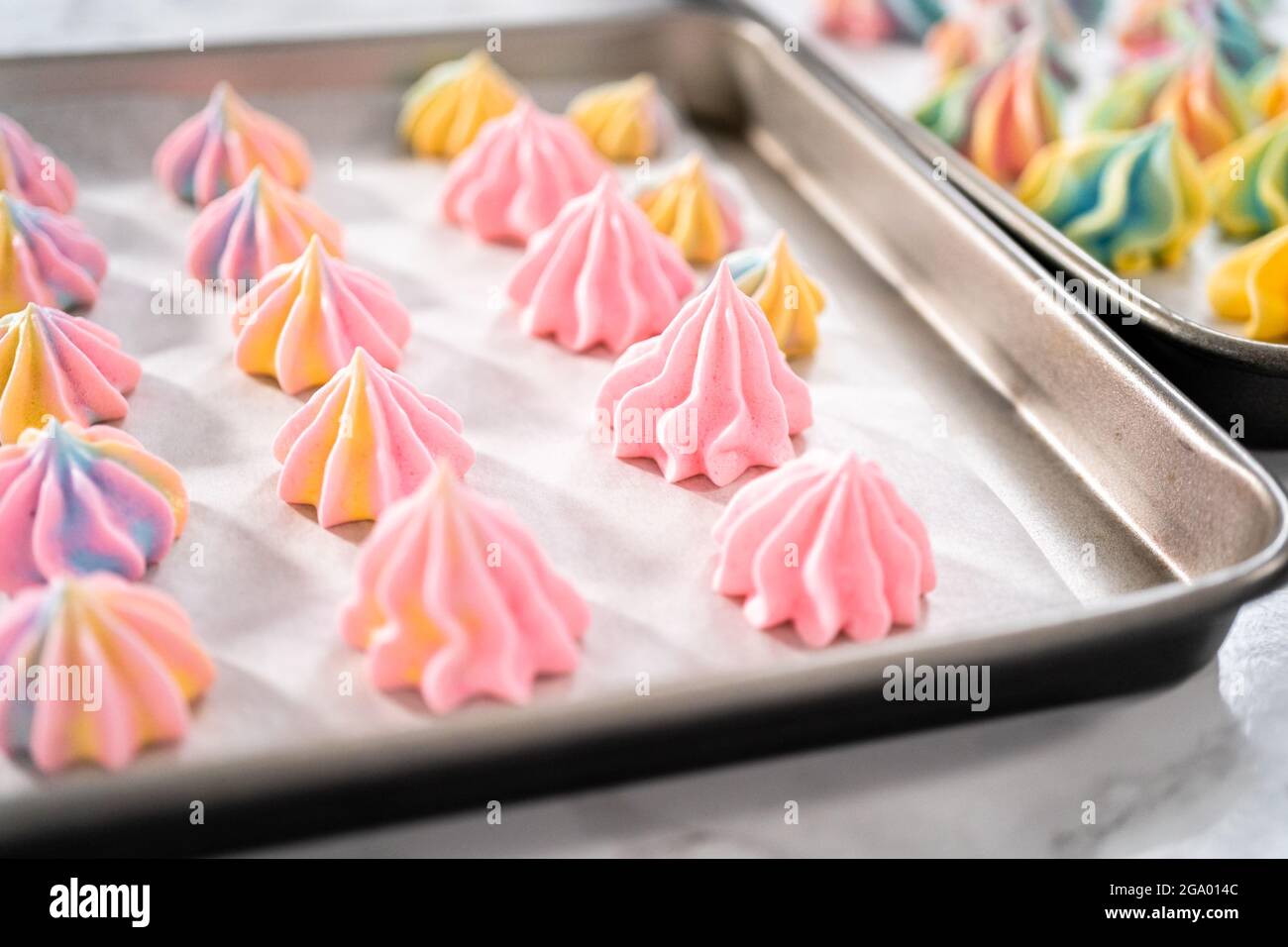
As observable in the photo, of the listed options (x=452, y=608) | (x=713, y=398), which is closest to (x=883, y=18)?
(x=713, y=398)

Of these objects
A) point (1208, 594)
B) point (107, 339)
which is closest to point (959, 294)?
point (1208, 594)

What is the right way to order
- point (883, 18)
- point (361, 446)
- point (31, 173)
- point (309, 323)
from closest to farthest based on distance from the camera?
point (361, 446)
point (309, 323)
point (31, 173)
point (883, 18)

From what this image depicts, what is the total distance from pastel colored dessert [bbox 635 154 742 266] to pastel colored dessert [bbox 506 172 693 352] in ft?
0.49

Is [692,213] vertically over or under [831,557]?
over

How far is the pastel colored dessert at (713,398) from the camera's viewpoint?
1806 mm

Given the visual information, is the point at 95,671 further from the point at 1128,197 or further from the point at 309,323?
the point at 1128,197

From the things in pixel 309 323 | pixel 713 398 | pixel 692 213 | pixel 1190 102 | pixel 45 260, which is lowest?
pixel 713 398

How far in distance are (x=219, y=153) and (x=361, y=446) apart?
96 centimetres

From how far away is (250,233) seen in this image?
218 centimetres

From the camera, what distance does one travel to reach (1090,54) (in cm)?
311

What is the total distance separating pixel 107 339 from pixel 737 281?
910mm

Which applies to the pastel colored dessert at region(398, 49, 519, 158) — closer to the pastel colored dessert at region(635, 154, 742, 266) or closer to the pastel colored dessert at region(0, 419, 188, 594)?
the pastel colored dessert at region(635, 154, 742, 266)

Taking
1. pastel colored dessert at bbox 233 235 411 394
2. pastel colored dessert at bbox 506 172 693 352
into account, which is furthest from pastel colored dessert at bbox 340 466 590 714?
pastel colored dessert at bbox 506 172 693 352

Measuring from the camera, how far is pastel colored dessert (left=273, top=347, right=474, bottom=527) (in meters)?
1.69
